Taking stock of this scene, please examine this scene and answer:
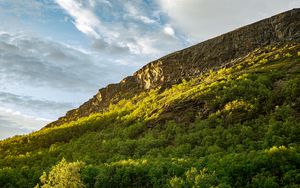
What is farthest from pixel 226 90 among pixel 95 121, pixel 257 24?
pixel 257 24

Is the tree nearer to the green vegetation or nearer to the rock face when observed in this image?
the green vegetation

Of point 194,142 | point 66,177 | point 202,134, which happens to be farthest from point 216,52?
point 66,177

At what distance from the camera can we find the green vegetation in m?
73.6

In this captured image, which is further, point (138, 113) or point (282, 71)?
point (138, 113)

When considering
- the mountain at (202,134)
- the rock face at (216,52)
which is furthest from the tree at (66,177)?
the rock face at (216,52)

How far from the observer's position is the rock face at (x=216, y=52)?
162 m

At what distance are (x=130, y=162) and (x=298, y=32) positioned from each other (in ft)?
319

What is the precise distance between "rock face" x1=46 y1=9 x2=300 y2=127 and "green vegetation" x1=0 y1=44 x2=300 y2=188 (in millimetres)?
13837

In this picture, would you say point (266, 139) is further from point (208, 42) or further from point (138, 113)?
point (208, 42)

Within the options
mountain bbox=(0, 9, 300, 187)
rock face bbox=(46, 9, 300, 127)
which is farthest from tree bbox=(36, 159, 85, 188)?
rock face bbox=(46, 9, 300, 127)

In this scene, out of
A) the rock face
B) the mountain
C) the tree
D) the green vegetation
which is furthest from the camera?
the rock face

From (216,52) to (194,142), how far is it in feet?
266

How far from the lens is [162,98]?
5497 inches

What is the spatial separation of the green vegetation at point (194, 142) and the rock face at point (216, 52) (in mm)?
13837
